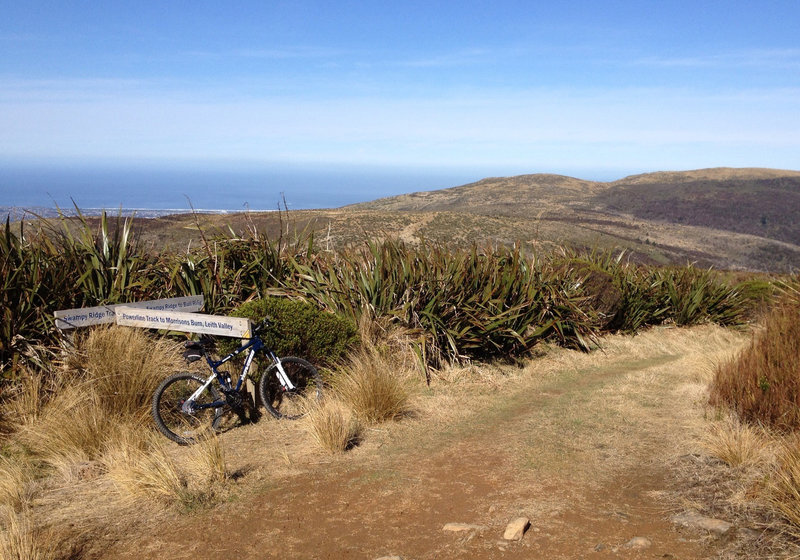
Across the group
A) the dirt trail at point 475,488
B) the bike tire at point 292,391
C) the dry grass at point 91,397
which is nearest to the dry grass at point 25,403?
the dry grass at point 91,397

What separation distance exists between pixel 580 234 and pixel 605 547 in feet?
153

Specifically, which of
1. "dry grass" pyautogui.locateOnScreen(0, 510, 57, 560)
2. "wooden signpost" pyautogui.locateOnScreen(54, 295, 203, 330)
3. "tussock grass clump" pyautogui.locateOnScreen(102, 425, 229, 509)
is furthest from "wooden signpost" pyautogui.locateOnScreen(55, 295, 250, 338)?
"dry grass" pyautogui.locateOnScreen(0, 510, 57, 560)

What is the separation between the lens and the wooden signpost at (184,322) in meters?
6.57

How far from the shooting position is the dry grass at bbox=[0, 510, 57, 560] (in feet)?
Answer: 11.4

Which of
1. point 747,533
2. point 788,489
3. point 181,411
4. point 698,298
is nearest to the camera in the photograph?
point 747,533

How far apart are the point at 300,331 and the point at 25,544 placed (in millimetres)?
4036

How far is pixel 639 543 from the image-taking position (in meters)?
3.87

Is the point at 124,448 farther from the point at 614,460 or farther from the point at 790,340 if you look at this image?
the point at 790,340

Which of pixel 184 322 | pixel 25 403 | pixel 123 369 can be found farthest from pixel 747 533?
pixel 25 403

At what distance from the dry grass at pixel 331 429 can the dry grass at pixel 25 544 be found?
230cm

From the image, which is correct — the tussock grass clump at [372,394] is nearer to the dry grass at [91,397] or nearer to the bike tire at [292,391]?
the bike tire at [292,391]

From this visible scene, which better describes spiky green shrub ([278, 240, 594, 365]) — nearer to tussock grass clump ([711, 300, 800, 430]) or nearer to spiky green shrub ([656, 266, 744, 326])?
tussock grass clump ([711, 300, 800, 430])

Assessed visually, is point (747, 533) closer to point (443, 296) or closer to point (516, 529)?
point (516, 529)

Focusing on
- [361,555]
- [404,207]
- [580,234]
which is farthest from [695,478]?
[404,207]
